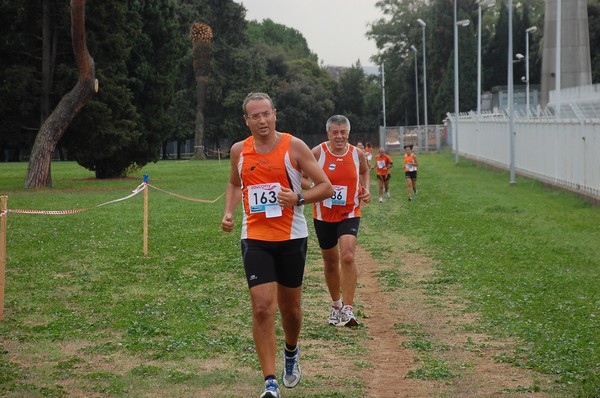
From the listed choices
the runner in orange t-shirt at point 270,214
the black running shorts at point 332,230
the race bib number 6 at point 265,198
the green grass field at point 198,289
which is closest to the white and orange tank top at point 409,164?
the green grass field at point 198,289

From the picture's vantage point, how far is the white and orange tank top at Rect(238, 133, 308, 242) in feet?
24.6

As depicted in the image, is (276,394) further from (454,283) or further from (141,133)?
(141,133)

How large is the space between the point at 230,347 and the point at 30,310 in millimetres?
3199

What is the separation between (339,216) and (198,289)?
9.45ft

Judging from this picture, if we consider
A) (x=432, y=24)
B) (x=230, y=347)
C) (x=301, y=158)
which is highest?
(x=432, y=24)

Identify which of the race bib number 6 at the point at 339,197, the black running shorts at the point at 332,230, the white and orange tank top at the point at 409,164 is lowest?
the black running shorts at the point at 332,230

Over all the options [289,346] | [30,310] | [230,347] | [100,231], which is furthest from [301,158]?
[100,231]

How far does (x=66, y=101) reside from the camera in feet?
116

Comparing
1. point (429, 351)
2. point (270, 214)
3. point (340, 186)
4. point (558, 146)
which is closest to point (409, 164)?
point (558, 146)

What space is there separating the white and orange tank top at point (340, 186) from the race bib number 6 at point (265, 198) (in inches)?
137

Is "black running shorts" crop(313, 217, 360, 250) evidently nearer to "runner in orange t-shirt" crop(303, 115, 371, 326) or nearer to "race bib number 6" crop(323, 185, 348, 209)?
"runner in orange t-shirt" crop(303, 115, 371, 326)

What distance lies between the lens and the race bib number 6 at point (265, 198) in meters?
7.49

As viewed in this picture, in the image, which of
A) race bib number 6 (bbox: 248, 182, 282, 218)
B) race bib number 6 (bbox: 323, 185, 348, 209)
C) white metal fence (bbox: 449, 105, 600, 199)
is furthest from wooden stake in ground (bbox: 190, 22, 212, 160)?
race bib number 6 (bbox: 248, 182, 282, 218)

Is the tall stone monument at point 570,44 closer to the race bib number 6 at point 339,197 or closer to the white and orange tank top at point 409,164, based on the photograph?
the white and orange tank top at point 409,164
